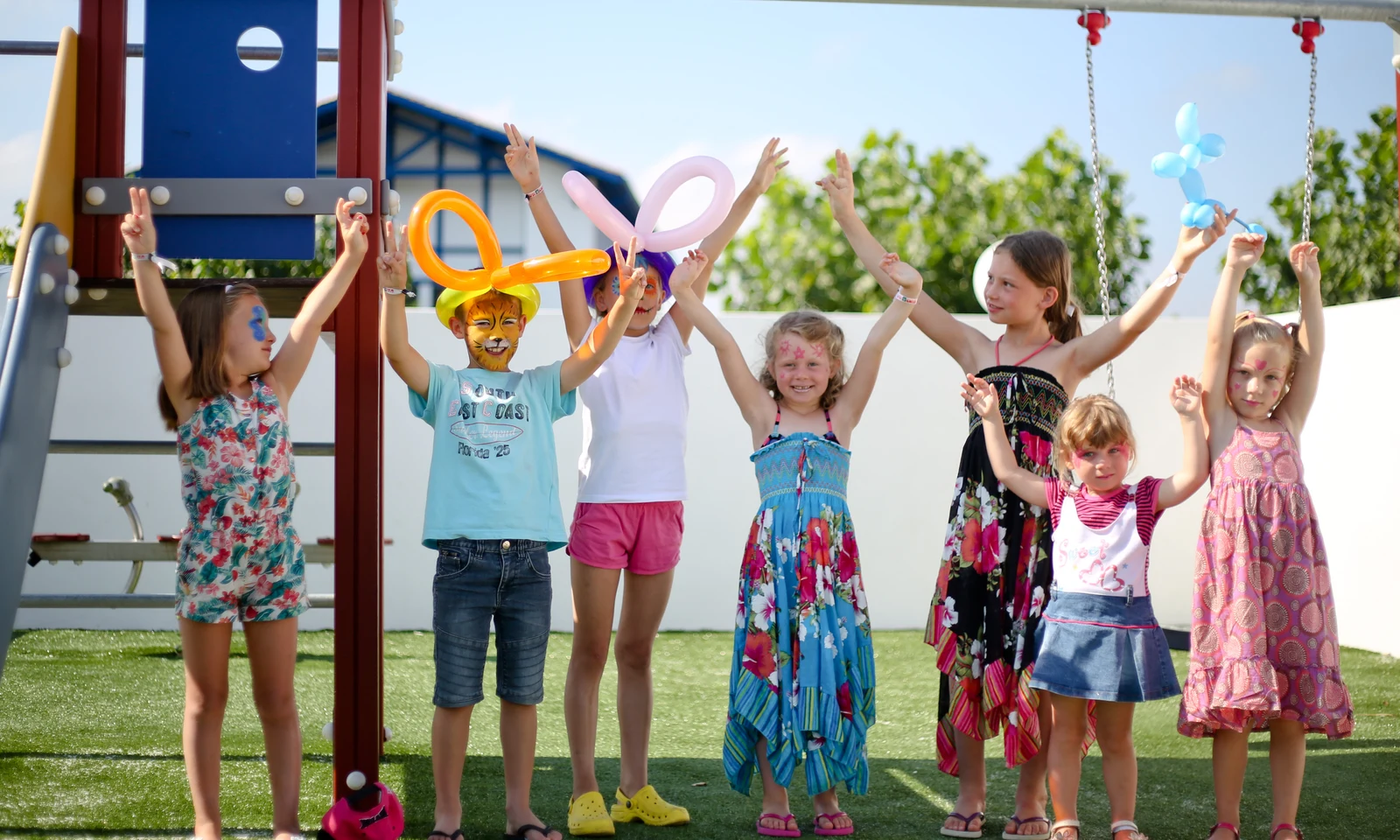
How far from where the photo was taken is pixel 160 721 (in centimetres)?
448

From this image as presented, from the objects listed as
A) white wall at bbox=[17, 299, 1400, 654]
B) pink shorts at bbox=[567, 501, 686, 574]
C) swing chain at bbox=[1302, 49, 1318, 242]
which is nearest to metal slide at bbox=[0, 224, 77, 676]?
pink shorts at bbox=[567, 501, 686, 574]

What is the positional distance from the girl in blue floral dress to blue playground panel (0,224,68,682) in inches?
60.0

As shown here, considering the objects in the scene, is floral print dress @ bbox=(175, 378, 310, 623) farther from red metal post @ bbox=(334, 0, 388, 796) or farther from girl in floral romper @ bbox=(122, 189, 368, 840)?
red metal post @ bbox=(334, 0, 388, 796)

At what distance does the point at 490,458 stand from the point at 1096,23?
2289 millimetres

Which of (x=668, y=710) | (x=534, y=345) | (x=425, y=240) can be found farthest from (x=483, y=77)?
(x=425, y=240)

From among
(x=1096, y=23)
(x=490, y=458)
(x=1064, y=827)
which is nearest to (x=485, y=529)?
(x=490, y=458)

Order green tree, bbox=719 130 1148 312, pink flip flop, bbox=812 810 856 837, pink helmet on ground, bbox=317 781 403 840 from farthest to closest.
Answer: green tree, bbox=719 130 1148 312
pink flip flop, bbox=812 810 856 837
pink helmet on ground, bbox=317 781 403 840

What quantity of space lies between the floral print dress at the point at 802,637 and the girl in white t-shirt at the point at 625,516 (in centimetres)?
24

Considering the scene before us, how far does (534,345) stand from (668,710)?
9.71 feet

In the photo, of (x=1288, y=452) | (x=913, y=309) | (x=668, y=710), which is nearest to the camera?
(x=1288, y=452)

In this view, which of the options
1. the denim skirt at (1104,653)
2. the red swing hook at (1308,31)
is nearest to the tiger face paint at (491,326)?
the denim skirt at (1104,653)

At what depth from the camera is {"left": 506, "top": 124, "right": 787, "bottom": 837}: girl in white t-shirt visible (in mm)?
3219

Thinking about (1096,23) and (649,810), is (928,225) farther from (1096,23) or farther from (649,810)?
(649,810)

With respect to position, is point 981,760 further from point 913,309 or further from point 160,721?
point 160,721
